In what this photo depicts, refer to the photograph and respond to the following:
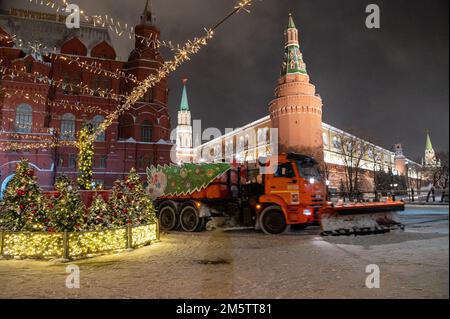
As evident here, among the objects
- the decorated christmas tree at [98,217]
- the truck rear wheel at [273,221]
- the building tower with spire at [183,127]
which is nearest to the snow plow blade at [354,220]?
the truck rear wheel at [273,221]

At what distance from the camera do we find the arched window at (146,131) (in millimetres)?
46781

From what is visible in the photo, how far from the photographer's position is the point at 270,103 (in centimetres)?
7925

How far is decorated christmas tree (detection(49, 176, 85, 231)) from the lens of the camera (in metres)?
9.59

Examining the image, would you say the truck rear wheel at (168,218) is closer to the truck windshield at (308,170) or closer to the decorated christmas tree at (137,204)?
the decorated christmas tree at (137,204)

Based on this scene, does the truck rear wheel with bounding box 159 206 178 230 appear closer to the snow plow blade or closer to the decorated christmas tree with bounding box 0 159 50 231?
the decorated christmas tree with bounding box 0 159 50 231

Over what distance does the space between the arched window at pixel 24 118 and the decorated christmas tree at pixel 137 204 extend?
32.5 meters

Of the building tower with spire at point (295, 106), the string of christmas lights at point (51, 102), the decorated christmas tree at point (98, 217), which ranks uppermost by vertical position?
the building tower with spire at point (295, 106)

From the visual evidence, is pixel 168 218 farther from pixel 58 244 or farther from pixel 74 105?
pixel 74 105

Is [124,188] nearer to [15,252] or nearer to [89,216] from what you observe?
[89,216]

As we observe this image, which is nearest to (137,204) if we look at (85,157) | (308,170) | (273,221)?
(273,221)

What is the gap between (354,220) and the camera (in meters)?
13.2

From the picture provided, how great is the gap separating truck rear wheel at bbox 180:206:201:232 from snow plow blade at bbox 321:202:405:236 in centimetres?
582

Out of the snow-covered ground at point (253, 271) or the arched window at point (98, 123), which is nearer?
the snow-covered ground at point (253, 271)
